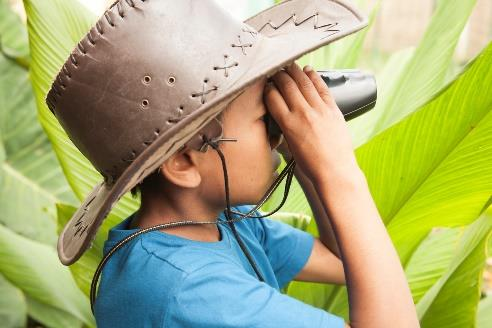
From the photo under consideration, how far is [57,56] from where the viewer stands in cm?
148

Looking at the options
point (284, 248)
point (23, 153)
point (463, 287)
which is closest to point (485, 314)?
point (463, 287)

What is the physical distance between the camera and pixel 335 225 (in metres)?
0.95

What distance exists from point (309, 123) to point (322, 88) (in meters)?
0.07

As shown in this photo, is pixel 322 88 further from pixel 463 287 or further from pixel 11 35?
pixel 11 35

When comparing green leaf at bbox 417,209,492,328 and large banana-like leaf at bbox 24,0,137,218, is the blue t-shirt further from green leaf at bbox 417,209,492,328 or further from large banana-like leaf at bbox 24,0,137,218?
large banana-like leaf at bbox 24,0,137,218

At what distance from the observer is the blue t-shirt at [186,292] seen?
87 centimetres

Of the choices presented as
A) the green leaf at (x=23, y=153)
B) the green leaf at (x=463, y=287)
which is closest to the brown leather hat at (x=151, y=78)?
the green leaf at (x=463, y=287)

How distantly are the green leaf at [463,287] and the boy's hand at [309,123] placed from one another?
292 millimetres

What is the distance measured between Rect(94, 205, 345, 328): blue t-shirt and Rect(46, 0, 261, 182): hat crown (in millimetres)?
125

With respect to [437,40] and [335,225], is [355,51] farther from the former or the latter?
[335,225]

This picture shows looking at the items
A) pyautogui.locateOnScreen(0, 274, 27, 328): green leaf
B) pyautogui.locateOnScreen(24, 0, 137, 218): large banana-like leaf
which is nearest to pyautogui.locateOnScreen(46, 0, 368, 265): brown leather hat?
pyautogui.locateOnScreen(24, 0, 137, 218): large banana-like leaf

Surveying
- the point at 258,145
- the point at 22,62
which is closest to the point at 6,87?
the point at 22,62

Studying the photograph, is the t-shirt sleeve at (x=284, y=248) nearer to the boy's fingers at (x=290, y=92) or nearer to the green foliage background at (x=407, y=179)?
the green foliage background at (x=407, y=179)

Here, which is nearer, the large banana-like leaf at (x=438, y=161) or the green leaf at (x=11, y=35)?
the large banana-like leaf at (x=438, y=161)
